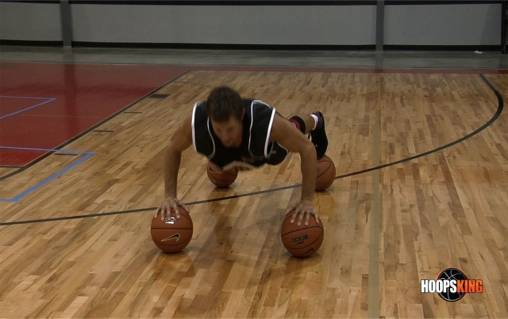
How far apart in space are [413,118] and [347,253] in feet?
11.7

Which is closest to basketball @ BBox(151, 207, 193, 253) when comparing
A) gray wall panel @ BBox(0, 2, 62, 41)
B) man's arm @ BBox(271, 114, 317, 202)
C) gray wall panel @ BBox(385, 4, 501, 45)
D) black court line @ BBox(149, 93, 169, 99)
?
man's arm @ BBox(271, 114, 317, 202)

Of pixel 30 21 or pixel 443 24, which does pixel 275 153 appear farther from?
pixel 30 21

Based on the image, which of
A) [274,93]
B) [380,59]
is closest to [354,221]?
[274,93]

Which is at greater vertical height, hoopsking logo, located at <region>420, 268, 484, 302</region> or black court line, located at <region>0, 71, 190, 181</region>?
hoopsking logo, located at <region>420, 268, 484, 302</region>

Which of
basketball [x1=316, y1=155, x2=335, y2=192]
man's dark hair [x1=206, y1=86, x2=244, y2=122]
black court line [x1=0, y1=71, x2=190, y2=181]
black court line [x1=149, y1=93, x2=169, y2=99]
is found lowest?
black court line [x1=149, y1=93, x2=169, y2=99]

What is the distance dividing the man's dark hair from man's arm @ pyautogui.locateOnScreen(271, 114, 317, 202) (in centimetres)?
26

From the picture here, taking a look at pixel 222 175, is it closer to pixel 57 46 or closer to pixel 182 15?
pixel 182 15

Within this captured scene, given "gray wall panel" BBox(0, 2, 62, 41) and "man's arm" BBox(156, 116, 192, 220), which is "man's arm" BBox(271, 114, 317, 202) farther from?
"gray wall panel" BBox(0, 2, 62, 41)

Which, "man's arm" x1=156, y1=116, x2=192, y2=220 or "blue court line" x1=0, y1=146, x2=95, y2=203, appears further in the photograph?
"blue court line" x1=0, y1=146, x2=95, y2=203

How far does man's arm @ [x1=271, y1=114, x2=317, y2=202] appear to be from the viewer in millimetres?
3432

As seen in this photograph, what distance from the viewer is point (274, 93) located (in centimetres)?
840

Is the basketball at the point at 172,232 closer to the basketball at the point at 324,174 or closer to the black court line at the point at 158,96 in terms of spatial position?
the basketball at the point at 324,174

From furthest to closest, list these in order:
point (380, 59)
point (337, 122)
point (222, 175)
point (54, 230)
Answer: point (380, 59)
point (337, 122)
point (222, 175)
point (54, 230)

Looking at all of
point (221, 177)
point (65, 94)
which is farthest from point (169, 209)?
point (65, 94)
